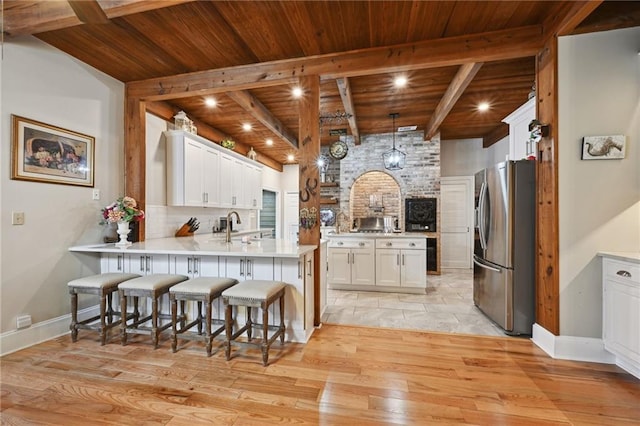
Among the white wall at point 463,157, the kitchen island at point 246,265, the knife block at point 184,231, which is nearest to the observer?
the kitchen island at point 246,265

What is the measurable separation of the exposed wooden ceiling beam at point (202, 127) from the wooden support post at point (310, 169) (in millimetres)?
2255

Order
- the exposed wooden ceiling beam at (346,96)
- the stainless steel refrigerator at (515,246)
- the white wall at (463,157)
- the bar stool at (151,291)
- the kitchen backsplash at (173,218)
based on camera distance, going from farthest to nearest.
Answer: the white wall at (463,157) < the kitchen backsplash at (173,218) < the exposed wooden ceiling beam at (346,96) < the stainless steel refrigerator at (515,246) < the bar stool at (151,291)

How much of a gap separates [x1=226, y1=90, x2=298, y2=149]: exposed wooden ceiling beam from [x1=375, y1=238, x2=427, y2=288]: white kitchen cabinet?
271cm

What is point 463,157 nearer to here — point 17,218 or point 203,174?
point 203,174

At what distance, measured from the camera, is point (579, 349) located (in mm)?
2260

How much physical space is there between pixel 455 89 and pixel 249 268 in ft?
10.9

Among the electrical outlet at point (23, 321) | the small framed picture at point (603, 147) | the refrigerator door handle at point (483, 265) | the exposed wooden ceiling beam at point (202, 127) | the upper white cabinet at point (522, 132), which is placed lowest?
the electrical outlet at point (23, 321)

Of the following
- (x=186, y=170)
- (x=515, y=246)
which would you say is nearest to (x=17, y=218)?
(x=186, y=170)

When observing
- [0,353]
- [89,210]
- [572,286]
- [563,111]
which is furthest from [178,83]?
[572,286]

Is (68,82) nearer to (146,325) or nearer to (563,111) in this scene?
(146,325)

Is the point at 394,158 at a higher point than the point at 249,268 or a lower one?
higher

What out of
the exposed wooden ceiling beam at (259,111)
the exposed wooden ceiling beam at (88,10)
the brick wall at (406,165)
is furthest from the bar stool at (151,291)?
the brick wall at (406,165)

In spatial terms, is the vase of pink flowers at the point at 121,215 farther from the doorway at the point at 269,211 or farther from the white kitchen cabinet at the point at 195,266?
the doorway at the point at 269,211

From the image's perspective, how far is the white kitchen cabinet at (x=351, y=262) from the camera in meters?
4.41
